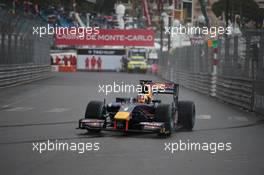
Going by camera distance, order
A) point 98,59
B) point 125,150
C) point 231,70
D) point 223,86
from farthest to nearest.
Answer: point 98,59
point 223,86
point 231,70
point 125,150

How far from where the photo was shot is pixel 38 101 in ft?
87.0

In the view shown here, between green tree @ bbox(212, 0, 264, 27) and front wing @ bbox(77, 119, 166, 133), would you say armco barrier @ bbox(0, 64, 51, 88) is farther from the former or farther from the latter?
front wing @ bbox(77, 119, 166, 133)

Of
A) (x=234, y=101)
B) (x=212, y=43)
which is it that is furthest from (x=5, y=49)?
(x=234, y=101)

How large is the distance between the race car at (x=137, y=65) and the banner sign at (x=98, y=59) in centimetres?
326

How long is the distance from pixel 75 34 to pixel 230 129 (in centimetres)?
5756

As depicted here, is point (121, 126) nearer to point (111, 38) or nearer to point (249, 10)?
point (249, 10)

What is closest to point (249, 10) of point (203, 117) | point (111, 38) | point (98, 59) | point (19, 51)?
point (19, 51)

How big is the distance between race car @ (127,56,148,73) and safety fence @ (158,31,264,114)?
3167cm

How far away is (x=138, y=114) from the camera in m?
14.3

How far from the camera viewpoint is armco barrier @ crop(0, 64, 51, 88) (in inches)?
1384

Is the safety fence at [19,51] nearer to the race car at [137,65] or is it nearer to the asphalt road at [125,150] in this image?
the asphalt road at [125,150]

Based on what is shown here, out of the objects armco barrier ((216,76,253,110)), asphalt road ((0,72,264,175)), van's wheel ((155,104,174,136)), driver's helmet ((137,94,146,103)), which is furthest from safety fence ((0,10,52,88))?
van's wheel ((155,104,174,136))

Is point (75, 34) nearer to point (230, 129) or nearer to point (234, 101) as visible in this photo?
point (234, 101)

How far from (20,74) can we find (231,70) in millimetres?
16647
